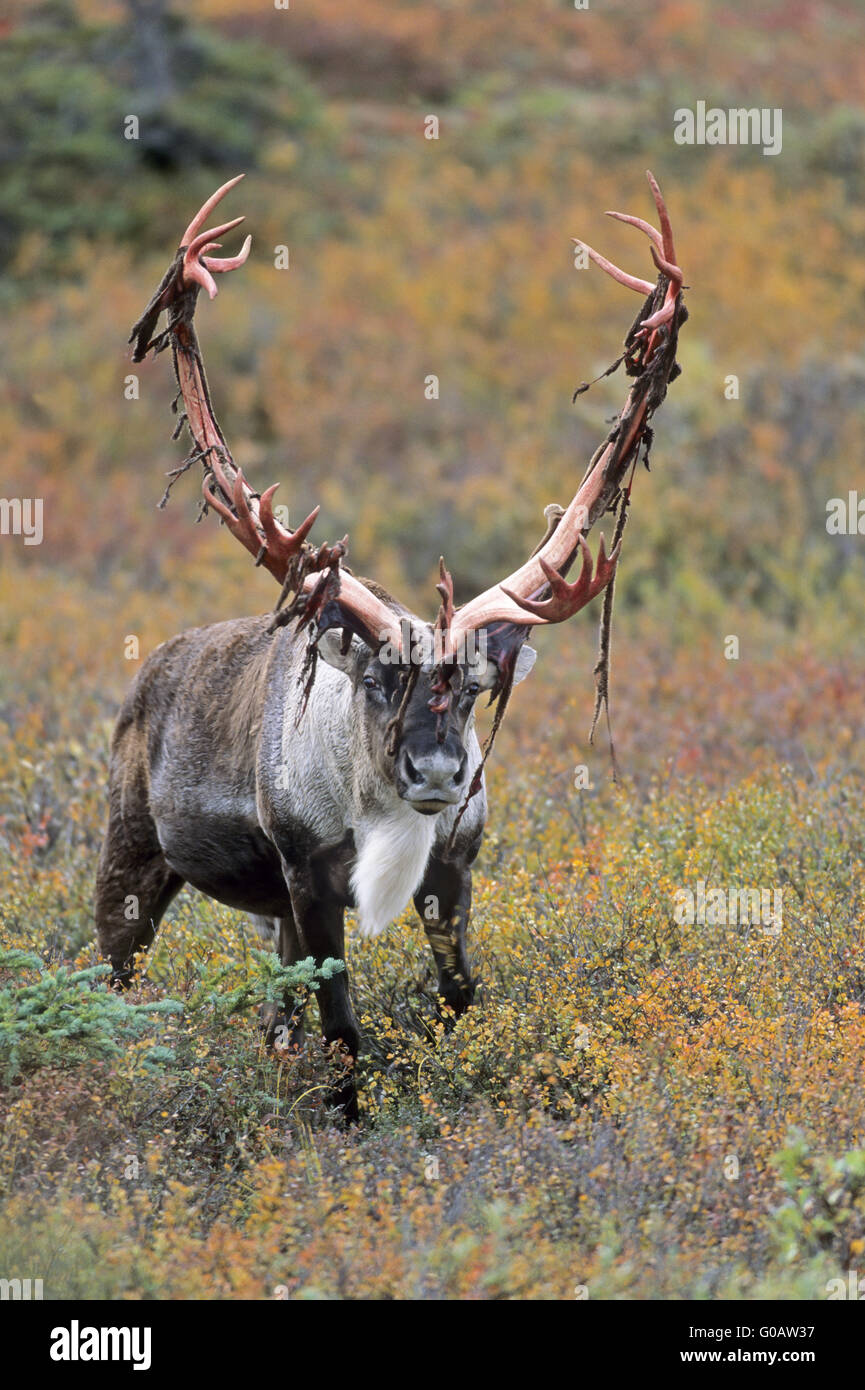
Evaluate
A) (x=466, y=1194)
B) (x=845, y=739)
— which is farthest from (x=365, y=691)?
(x=845, y=739)

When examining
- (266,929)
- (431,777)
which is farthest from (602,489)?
(266,929)

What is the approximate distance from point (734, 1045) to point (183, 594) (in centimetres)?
904

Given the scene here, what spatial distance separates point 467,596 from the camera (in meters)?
14.6

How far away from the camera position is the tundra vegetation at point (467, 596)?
5012mm

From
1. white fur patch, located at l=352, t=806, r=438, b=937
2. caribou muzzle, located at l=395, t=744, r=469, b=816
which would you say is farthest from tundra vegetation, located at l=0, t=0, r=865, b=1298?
caribou muzzle, located at l=395, t=744, r=469, b=816

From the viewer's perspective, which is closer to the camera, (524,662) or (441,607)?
(441,607)

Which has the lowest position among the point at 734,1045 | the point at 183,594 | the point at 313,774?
the point at 734,1045

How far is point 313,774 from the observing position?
20.4 ft

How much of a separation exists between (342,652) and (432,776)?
0.70 m

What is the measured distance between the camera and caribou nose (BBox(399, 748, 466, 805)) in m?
5.43

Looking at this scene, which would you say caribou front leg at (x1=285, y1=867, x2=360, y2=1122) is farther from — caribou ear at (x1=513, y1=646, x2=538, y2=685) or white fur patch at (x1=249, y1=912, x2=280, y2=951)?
white fur patch at (x1=249, y1=912, x2=280, y2=951)

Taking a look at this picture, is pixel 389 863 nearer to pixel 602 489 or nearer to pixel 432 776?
pixel 432 776

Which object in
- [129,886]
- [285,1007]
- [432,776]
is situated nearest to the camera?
[432,776]
